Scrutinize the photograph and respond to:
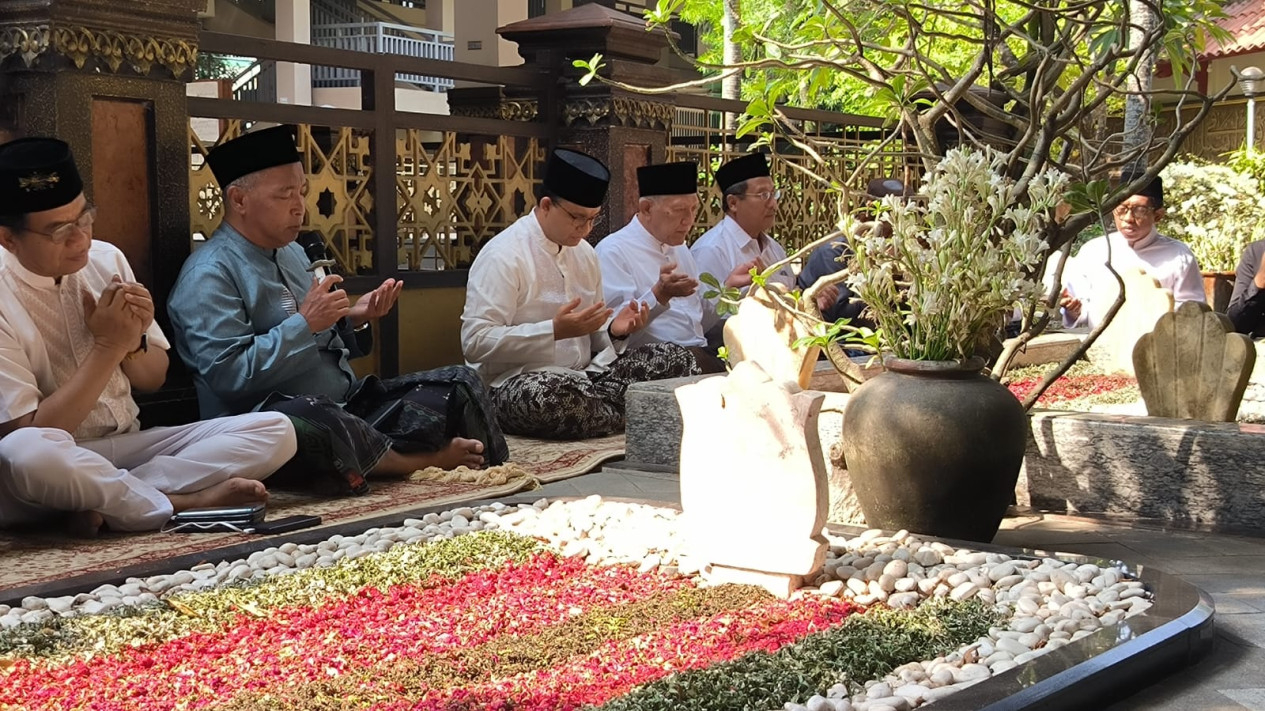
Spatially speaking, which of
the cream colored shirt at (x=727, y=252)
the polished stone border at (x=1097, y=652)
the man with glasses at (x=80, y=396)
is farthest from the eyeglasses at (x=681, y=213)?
the polished stone border at (x=1097, y=652)

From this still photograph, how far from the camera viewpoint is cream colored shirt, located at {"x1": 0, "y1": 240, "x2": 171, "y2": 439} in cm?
467

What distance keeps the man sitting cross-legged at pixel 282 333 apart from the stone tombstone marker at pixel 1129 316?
3.16 m

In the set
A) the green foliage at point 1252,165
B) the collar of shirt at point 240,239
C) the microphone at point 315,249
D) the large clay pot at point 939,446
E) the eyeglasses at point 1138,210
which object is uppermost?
the green foliage at point 1252,165

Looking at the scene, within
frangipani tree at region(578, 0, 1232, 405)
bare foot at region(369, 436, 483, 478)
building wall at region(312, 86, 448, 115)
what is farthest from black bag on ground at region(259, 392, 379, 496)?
building wall at region(312, 86, 448, 115)

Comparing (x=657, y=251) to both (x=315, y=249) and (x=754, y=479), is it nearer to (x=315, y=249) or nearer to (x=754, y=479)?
(x=315, y=249)

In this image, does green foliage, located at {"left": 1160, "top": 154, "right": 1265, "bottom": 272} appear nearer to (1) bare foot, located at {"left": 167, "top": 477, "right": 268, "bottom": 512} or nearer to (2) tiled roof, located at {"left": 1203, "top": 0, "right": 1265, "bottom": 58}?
(2) tiled roof, located at {"left": 1203, "top": 0, "right": 1265, "bottom": 58}

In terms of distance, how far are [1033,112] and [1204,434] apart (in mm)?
1205

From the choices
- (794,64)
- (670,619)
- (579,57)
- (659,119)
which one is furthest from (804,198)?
(670,619)

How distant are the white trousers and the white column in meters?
16.4

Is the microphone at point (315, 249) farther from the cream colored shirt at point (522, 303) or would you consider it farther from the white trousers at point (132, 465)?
the white trousers at point (132, 465)

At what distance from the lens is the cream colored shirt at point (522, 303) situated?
22.0ft

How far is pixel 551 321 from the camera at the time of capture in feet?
21.9

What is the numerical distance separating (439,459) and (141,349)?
1.29m

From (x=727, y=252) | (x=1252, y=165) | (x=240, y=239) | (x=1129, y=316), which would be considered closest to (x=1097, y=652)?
(x=240, y=239)
